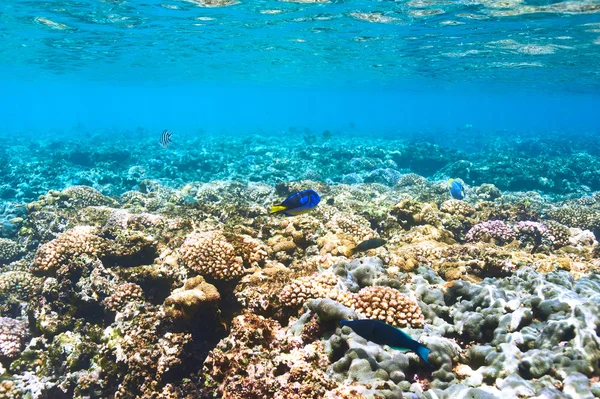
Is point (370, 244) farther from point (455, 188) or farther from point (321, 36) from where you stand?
point (321, 36)

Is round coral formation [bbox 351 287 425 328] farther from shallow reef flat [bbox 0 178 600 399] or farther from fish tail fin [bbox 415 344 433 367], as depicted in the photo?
fish tail fin [bbox 415 344 433 367]

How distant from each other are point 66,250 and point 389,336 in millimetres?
7016

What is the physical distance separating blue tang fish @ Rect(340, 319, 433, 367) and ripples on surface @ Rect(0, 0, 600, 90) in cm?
1847

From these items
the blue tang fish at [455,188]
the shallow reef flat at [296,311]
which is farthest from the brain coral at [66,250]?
the blue tang fish at [455,188]

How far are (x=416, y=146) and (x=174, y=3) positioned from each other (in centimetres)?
2143

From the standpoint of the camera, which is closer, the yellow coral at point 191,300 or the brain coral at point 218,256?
the yellow coral at point 191,300

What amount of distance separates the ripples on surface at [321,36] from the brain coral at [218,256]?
16.1 metres

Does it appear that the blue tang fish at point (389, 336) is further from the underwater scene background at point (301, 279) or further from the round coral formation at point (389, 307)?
the round coral formation at point (389, 307)

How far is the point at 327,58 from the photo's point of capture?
33.4 meters

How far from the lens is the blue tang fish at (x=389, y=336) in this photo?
272cm

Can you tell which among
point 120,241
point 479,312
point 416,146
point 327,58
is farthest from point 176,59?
point 479,312

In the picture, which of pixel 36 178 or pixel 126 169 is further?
pixel 126 169

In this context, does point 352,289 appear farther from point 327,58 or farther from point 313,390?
point 327,58

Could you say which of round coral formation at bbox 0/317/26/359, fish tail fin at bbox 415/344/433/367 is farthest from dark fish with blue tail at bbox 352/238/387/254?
round coral formation at bbox 0/317/26/359
